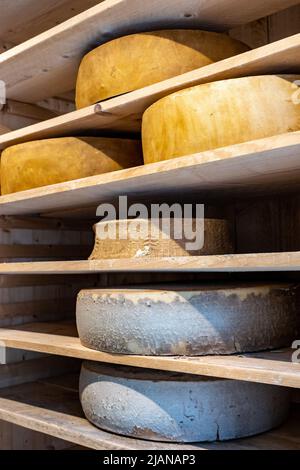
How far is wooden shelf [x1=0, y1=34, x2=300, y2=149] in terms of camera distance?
1.21 metres

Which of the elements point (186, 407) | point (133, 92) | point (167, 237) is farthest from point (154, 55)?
point (186, 407)

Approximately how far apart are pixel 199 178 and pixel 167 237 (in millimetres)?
164

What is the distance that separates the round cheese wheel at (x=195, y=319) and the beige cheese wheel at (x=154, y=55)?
1.75ft

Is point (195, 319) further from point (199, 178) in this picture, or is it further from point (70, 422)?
point (70, 422)

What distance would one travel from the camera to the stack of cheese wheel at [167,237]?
141 cm

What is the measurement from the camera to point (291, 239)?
71.3 inches

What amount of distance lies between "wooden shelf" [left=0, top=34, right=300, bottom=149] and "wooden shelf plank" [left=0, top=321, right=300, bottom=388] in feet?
1.99

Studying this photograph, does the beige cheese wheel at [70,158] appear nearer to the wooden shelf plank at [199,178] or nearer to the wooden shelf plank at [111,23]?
the wooden shelf plank at [199,178]

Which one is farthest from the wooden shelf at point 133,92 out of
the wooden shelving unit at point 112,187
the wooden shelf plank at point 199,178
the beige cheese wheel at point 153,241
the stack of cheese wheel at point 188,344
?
the stack of cheese wheel at point 188,344

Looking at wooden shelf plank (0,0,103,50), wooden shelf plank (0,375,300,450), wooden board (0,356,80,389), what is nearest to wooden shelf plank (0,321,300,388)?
wooden shelf plank (0,375,300,450)

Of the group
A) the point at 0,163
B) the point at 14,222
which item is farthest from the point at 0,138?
the point at 14,222

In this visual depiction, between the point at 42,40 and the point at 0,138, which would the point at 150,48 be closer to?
the point at 42,40

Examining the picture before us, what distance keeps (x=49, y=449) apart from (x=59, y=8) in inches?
65.5

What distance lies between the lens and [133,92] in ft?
4.73
